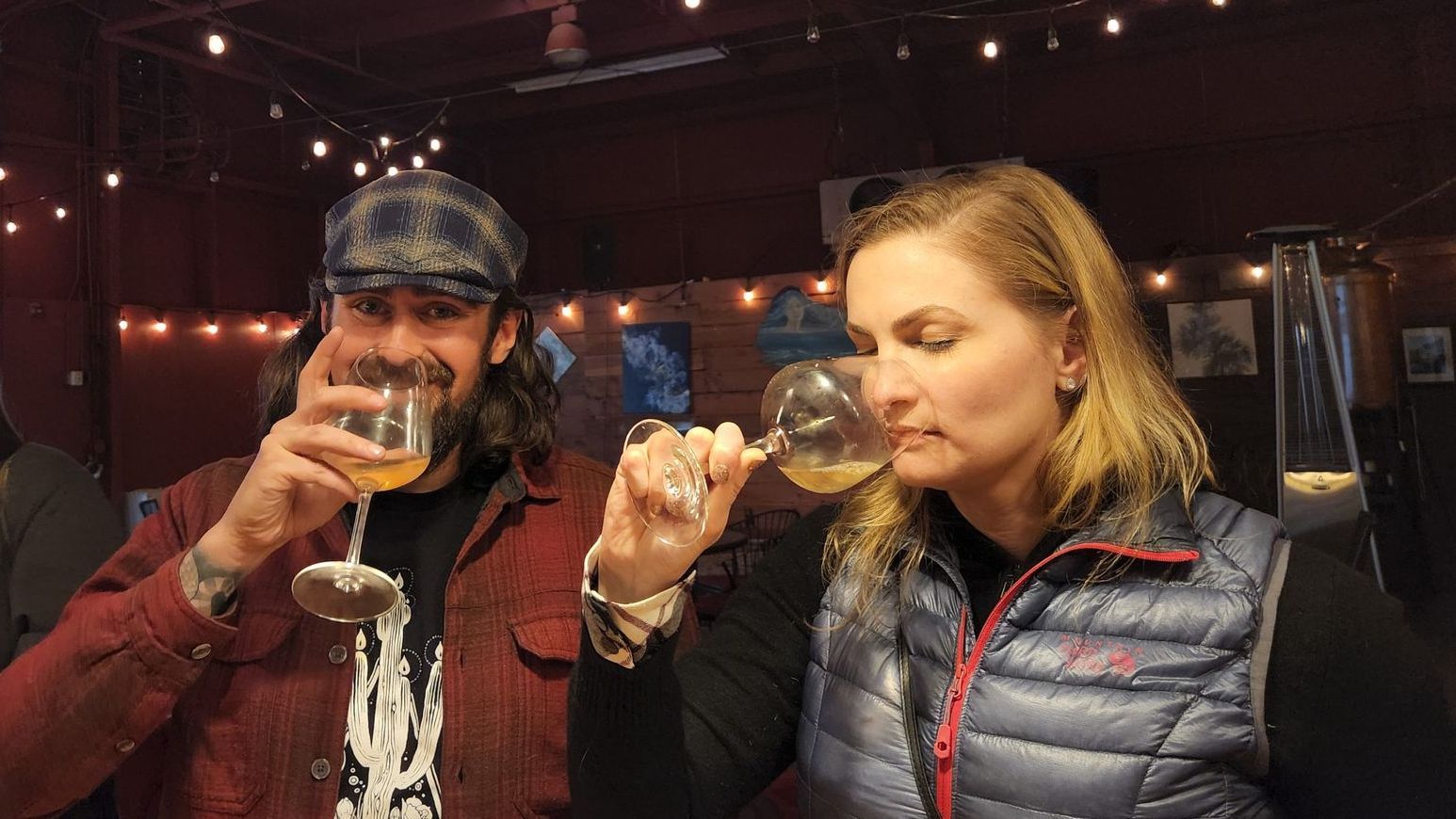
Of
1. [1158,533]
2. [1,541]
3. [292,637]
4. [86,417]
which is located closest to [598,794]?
[292,637]

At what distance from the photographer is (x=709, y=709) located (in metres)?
1.19

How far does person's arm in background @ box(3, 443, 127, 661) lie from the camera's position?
180 cm

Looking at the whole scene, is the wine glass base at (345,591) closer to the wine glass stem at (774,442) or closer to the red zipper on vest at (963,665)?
the wine glass stem at (774,442)

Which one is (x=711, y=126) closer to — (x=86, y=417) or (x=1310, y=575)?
(x=86, y=417)

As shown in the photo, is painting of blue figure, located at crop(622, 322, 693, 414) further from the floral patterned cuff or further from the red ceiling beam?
the floral patterned cuff

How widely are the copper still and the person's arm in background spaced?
554 centimetres

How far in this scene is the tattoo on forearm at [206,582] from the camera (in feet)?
3.75

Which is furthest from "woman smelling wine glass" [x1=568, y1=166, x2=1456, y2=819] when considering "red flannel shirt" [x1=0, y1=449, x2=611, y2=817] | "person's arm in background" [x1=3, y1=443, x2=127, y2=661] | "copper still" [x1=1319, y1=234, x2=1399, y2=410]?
"copper still" [x1=1319, y1=234, x2=1399, y2=410]

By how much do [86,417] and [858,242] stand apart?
22.9 feet

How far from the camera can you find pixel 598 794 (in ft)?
3.45

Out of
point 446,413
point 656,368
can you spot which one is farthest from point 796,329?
point 446,413

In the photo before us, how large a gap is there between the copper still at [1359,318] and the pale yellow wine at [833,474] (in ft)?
15.9

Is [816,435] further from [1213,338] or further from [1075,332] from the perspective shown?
[1213,338]

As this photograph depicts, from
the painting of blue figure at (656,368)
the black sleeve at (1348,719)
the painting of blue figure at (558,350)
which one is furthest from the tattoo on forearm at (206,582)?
the painting of blue figure at (558,350)
